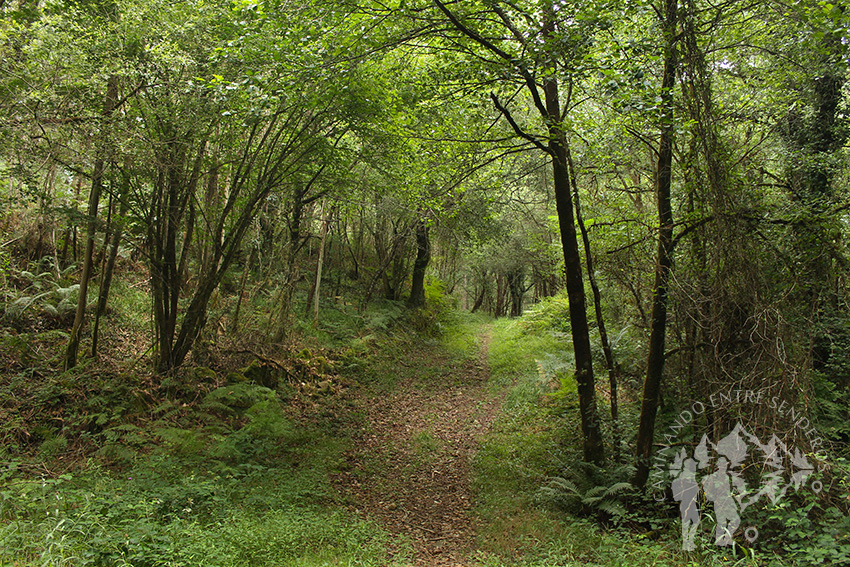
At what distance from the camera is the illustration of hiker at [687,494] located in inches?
173

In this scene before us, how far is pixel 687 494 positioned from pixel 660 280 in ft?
7.90

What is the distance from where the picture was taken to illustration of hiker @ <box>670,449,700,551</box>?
441cm

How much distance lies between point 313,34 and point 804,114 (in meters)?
7.69

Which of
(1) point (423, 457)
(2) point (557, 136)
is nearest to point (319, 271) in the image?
(1) point (423, 457)

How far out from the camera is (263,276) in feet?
39.7

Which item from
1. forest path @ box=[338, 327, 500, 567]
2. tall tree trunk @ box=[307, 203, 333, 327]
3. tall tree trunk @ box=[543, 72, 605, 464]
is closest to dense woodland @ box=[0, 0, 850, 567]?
tall tree trunk @ box=[543, 72, 605, 464]

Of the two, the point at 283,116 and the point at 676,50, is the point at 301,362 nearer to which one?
the point at 283,116

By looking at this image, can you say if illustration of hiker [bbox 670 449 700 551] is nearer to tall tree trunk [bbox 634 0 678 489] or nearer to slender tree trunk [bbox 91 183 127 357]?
tall tree trunk [bbox 634 0 678 489]

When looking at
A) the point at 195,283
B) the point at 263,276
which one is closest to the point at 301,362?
the point at 195,283

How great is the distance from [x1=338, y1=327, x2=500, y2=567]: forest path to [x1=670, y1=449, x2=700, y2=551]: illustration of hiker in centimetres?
224

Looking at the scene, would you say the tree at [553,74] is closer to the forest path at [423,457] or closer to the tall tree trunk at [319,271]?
the forest path at [423,457]

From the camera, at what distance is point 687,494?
487 cm

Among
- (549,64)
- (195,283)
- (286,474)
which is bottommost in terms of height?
(286,474)

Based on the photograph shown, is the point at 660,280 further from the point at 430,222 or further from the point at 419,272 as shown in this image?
the point at 419,272
